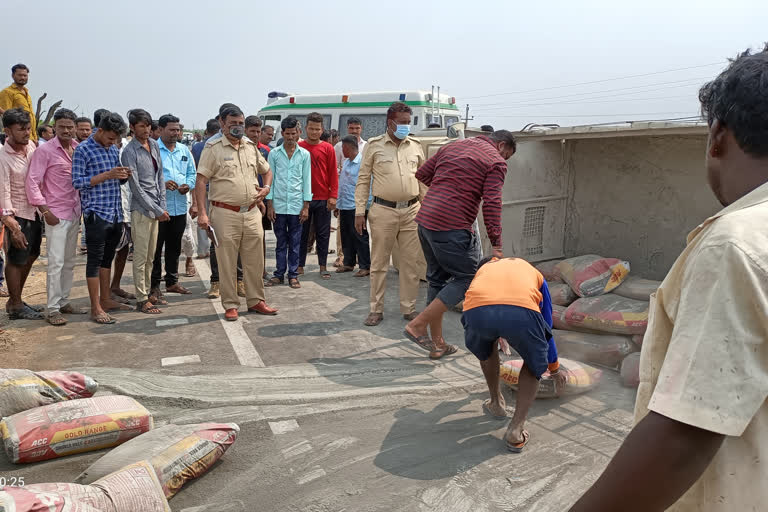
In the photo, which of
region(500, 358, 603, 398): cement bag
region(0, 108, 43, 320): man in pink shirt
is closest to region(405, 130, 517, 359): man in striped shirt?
region(500, 358, 603, 398): cement bag

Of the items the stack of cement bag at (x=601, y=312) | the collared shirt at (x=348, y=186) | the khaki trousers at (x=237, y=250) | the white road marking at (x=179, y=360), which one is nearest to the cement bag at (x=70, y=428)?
the white road marking at (x=179, y=360)

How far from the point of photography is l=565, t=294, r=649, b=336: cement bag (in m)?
4.82

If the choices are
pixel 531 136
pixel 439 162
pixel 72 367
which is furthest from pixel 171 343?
pixel 531 136

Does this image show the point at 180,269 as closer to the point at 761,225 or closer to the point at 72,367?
the point at 72,367

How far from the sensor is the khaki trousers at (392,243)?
575 centimetres

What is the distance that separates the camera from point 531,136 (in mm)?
6422

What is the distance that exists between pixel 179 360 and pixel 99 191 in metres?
2.04

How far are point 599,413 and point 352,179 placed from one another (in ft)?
17.2

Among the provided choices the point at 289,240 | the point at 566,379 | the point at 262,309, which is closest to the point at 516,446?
the point at 566,379

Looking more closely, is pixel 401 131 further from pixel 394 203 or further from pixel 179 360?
Answer: pixel 179 360

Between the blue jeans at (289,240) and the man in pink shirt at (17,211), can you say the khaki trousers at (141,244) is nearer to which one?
the man in pink shirt at (17,211)

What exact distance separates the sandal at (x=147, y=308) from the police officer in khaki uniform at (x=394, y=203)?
7.30 ft

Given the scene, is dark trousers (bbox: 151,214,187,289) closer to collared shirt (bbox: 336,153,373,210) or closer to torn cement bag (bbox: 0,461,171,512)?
collared shirt (bbox: 336,153,373,210)

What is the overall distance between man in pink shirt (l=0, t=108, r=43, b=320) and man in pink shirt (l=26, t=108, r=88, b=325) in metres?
0.16
